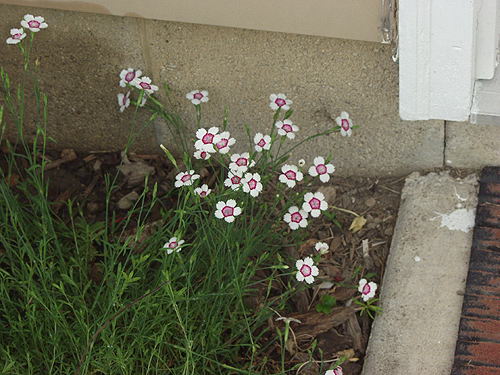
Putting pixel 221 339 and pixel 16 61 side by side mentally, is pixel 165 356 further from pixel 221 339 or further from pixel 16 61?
pixel 16 61

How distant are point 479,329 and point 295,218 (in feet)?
1.93

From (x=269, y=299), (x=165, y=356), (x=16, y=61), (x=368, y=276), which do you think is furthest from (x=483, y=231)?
(x=16, y=61)

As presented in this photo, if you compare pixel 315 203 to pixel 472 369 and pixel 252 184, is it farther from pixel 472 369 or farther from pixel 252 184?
pixel 472 369

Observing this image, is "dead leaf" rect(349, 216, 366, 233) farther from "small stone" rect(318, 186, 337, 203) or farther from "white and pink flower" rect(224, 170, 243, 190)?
"white and pink flower" rect(224, 170, 243, 190)

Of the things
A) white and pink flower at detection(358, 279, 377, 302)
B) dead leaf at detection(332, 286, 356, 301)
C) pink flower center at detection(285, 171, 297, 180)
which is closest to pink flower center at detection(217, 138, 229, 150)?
pink flower center at detection(285, 171, 297, 180)

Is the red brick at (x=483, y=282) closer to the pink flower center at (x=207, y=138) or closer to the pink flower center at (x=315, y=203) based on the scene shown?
the pink flower center at (x=315, y=203)

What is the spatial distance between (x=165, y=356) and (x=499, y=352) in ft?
2.93

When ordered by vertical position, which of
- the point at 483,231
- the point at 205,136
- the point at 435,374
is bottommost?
the point at 435,374

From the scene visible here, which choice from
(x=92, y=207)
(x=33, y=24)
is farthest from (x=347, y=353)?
(x=33, y=24)

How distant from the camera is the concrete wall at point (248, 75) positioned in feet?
8.82

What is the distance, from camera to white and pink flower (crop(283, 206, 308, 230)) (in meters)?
2.42

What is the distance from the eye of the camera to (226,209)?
2242 mm

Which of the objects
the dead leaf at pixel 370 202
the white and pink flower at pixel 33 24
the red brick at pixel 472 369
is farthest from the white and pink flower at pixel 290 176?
the white and pink flower at pixel 33 24

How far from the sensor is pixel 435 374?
2.35m
